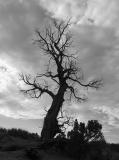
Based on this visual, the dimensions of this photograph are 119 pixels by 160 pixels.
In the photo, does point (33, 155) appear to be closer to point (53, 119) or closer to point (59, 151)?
point (59, 151)

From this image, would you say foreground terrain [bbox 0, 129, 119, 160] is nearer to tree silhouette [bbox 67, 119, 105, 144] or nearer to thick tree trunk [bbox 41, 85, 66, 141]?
tree silhouette [bbox 67, 119, 105, 144]

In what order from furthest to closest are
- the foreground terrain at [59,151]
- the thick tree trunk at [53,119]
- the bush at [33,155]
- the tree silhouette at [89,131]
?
the thick tree trunk at [53,119]
the tree silhouette at [89,131]
the foreground terrain at [59,151]
the bush at [33,155]

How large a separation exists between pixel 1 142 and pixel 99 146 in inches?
258

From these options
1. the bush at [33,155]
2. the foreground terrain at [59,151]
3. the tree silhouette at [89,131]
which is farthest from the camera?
the tree silhouette at [89,131]

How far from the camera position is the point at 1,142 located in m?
18.5

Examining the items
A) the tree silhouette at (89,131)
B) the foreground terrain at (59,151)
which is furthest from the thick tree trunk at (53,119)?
the foreground terrain at (59,151)

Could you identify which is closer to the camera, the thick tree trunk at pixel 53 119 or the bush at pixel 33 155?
the bush at pixel 33 155

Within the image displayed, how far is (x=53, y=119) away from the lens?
23219 mm

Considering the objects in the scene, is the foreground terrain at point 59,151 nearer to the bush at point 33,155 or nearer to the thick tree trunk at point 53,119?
the bush at point 33,155

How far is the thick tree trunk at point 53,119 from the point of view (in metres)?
22.9

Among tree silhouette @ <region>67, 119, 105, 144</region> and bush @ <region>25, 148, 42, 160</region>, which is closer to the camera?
bush @ <region>25, 148, 42, 160</region>

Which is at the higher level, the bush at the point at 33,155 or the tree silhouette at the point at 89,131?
the tree silhouette at the point at 89,131

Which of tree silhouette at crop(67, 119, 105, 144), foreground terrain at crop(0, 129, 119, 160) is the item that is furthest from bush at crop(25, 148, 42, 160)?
tree silhouette at crop(67, 119, 105, 144)

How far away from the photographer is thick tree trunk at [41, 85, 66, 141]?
2286 cm
